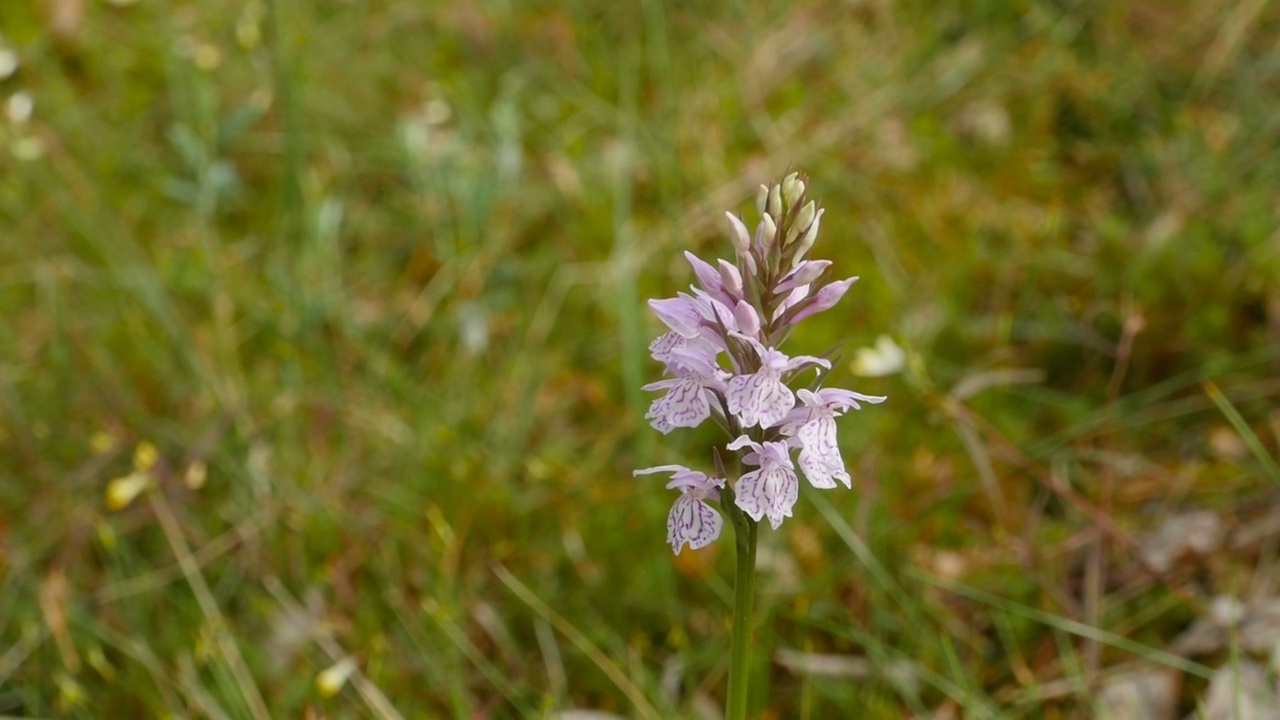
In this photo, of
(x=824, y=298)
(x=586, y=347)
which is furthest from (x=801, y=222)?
(x=586, y=347)

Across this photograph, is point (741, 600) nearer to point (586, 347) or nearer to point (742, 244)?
point (742, 244)

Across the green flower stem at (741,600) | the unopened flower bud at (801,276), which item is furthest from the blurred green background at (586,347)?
the unopened flower bud at (801,276)

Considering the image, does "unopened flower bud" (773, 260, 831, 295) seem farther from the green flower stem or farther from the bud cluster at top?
the green flower stem

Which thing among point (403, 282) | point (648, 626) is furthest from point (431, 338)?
point (648, 626)

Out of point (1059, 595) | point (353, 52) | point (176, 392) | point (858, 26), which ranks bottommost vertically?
point (176, 392)

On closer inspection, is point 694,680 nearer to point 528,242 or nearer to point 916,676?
point 916,676
